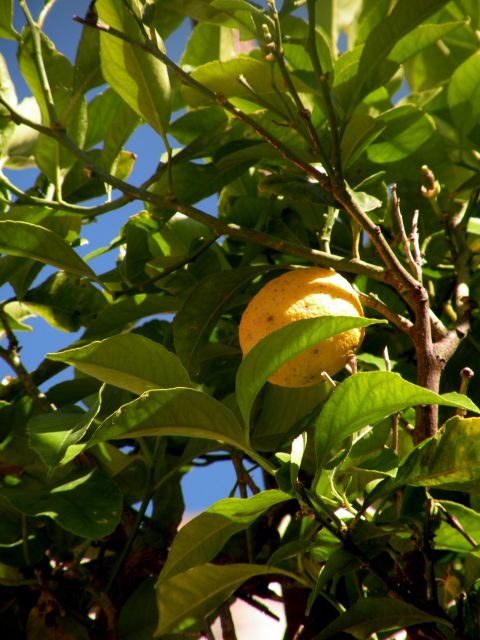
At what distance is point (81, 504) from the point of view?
771mm

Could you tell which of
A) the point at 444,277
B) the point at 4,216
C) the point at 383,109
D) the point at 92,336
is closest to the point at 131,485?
the point at 92,336

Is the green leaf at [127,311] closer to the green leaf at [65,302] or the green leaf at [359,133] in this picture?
the green leaf at [65,302]

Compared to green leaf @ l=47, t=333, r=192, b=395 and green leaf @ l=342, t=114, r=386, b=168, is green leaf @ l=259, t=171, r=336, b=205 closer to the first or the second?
green leaf @ l=342, t=114, r=386, b=168

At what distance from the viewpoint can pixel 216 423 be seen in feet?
1.98

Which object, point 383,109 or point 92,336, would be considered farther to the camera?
point 383,109

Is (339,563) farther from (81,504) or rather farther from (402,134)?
(402,134)

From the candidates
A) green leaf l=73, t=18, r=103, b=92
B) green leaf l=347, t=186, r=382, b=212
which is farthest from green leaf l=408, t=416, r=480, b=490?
green leaf l=73, t=18, r=103, b=92

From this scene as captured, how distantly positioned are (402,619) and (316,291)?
28 centimetres

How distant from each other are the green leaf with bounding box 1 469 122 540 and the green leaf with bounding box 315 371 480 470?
247 millimetres

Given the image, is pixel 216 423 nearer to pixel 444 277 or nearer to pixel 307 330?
pixel 307 330

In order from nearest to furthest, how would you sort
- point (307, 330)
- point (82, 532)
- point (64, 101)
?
point (307, 330) < point (82, 532) < point (64, 101)

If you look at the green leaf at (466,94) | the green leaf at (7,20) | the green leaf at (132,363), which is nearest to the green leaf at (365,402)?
the green leaf at (132,363)

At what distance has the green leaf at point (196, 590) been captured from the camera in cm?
68

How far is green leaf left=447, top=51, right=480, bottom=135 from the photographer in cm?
93
